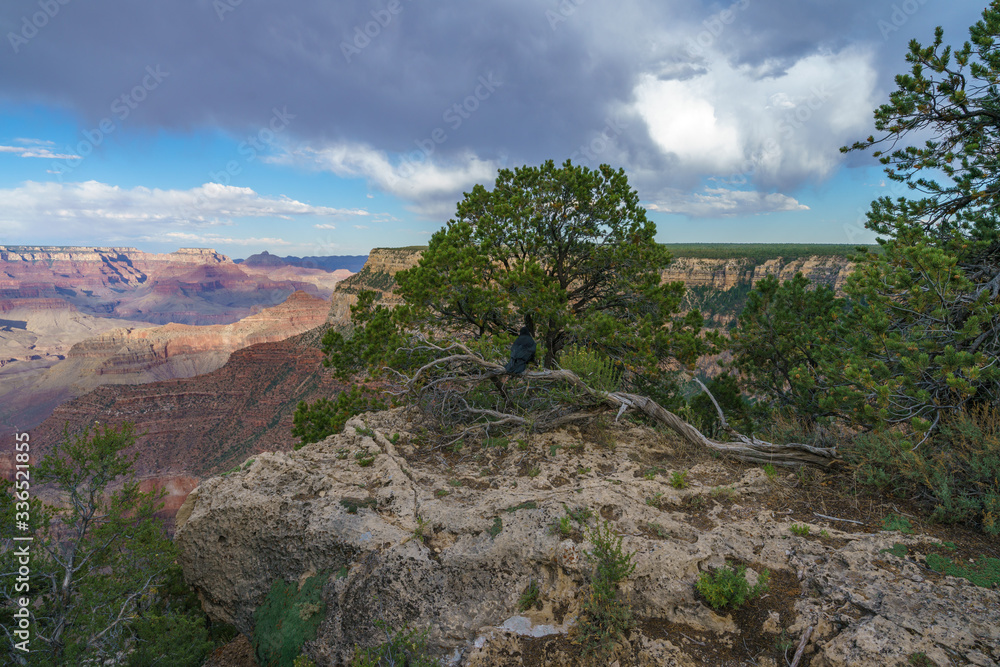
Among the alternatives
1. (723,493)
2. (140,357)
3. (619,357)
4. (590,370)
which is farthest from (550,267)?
(140,357)

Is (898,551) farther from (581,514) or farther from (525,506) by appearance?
(525,506)

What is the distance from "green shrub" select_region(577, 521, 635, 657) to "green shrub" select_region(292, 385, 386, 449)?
673cm

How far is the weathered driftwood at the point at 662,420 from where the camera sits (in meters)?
5.05

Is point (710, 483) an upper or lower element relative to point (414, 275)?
lower

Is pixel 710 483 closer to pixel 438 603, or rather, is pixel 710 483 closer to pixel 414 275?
pixel 438 603

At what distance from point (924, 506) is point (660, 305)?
6207 millimetres

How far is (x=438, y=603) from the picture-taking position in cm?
374

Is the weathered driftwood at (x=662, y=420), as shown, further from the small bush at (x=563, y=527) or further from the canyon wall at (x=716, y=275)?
the canyon wall at (x=716, y=275)

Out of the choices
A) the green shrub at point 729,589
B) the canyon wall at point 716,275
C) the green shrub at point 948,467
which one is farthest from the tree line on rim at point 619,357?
the canyon wall at point 716,275

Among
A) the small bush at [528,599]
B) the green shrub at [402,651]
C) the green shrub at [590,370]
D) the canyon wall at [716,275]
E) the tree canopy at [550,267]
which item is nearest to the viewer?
the green shrub at [402,651]

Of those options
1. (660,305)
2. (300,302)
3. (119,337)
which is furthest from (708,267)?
(119,337)

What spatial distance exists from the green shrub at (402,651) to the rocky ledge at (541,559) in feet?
0.47

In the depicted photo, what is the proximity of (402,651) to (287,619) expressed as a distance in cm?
156

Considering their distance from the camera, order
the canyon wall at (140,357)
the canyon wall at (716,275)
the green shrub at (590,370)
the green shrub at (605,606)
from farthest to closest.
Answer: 1. the canyon wall at (140,357)
2. the canyon wall at (716,275)
3. the green shrub at (590,370)
4. the green shrub at (605,606)
